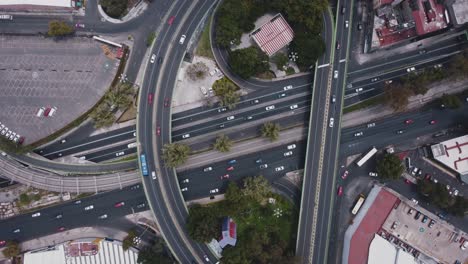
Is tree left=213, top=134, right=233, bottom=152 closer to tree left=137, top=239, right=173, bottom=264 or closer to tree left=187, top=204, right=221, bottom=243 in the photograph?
tree left=187, top=204, right=221, bottom=243

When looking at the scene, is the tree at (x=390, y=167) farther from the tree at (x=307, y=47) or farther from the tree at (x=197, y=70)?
the tree at (x=197, y=70)

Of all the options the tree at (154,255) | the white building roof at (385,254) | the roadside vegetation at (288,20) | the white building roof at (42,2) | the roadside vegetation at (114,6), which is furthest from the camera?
the roadside vegetation at (114,6)

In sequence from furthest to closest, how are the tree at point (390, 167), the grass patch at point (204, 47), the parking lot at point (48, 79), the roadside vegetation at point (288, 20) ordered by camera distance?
1. the grass patch at point (204, 47)
2. the parking lot at point (48, 79)
3. the tree at point (390, 167)
4. the roadside vegetation at point (288, 20)

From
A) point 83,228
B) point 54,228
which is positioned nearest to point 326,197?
point 83,228

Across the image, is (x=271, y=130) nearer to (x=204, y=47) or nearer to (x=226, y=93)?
(x=226, y=93)

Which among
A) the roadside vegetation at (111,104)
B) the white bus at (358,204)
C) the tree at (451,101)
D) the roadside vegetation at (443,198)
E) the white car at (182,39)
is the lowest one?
the roadside vegetation at (443,198)

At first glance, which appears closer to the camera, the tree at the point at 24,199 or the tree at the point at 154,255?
the tree at the point at 154,255

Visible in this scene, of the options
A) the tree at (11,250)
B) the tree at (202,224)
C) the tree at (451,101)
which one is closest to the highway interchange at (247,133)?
the tree at (202,224)

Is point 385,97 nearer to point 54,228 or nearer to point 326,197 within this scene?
point 326,197
